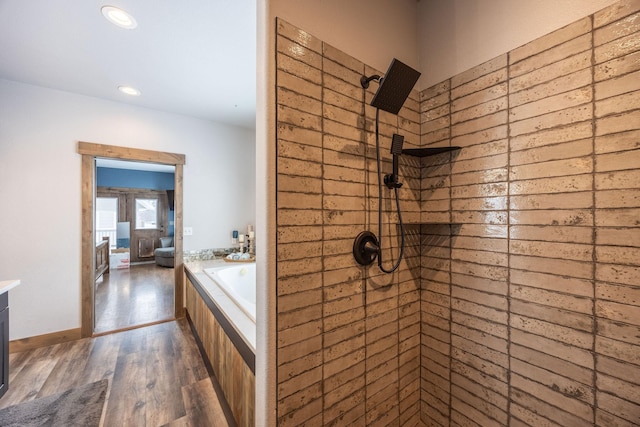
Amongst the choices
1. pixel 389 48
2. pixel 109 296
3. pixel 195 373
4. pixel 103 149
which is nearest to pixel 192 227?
pixel 103 149

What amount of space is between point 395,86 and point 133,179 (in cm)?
843

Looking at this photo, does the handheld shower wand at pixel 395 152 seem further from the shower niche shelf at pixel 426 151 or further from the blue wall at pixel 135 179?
the blue wall at pixel 135 179

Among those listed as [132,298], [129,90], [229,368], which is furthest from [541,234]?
[132,298]

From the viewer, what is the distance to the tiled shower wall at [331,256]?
37.6 inches

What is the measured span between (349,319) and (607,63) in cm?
139

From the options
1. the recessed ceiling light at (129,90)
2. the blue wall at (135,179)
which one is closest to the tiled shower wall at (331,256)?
the recessed ceiling light at (129,90)

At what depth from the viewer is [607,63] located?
865 mm

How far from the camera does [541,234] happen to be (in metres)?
1.01

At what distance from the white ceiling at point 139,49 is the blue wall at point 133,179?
5.28 m

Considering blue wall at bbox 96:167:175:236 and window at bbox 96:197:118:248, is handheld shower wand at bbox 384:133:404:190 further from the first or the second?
window at bbox 96:197:118:248

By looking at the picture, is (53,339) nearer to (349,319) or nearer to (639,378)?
(349,319)

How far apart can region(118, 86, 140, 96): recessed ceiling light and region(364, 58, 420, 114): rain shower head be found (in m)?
2.82

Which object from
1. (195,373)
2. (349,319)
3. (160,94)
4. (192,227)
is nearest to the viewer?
(349,319)

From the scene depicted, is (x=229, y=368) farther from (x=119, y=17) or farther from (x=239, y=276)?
(x=119, y=17)
